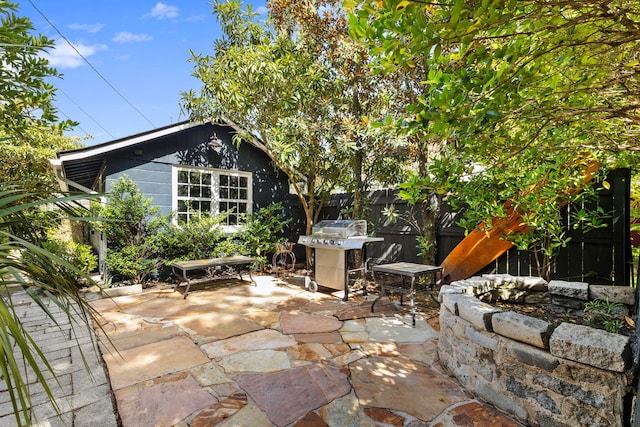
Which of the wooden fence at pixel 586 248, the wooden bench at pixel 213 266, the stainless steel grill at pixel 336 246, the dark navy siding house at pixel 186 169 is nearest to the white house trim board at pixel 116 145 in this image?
the dark navy siding house at pixel 186 169

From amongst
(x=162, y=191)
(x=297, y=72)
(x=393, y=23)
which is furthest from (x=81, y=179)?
(x=393, y=23)

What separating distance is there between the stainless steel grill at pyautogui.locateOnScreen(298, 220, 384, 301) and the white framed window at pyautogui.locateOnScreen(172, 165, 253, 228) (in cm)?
257

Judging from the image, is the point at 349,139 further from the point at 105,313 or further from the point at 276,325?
the point at 105,313

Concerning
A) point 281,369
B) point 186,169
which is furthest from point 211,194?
point 281,369

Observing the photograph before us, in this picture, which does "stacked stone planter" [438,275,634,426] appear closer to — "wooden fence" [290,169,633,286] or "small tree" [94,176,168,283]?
"wooden fence" [290,169,633,286]

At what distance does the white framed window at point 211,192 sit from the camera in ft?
21.2

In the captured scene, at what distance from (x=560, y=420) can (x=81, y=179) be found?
971 centimetres

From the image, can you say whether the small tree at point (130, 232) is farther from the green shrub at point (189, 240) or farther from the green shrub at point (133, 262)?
the green shrub at point (189, 240)

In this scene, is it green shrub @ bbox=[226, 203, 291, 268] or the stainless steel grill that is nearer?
the stainless steel grill

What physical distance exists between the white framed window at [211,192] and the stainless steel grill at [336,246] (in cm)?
257

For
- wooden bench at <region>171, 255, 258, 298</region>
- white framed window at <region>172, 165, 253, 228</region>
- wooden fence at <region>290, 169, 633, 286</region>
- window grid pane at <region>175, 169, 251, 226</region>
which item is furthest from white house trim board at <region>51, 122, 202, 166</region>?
wooden fence at <region>290, 169, 633, 286</region>

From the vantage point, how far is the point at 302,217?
826 cm

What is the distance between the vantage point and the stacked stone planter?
5.29 ft

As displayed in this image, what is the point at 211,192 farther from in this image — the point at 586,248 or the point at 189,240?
the point at 586,248
